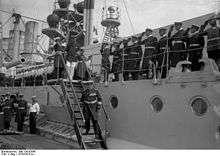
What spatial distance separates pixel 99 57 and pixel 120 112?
8.54 ft

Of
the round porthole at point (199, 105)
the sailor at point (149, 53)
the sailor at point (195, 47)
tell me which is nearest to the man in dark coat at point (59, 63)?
the sailor at point (149, 53)

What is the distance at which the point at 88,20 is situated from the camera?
9688mm

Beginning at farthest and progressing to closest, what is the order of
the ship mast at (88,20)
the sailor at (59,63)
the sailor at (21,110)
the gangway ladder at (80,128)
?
the ship mast at (88,20) < the sailor at (21,110) < the sailor at (59,63) < the gangway ladder at (80,128)

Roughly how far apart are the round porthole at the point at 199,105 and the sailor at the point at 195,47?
517 millimetres

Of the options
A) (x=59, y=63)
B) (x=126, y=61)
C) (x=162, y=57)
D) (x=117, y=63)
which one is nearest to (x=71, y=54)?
(x=59, y=63)

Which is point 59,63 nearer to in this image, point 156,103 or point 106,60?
point 106,60

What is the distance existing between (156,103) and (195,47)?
3.12ft

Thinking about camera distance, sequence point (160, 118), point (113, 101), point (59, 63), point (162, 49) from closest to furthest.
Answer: point (160, 118) → point (162, 49) → point (113, 101) → point (59, 63)

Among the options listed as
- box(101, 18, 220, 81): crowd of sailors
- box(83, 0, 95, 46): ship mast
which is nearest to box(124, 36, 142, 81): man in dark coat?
box(101, 18, 220, 81): crowd of sailors

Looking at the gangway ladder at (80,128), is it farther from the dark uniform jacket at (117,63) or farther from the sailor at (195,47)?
the sailor at (195,47)

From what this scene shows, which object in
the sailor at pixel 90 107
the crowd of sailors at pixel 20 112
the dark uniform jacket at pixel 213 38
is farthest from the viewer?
the crowd of sailors at pixel 20 112

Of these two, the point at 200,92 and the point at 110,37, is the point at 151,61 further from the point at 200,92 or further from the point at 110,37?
the point at 110,37

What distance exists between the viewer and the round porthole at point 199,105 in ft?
13.3

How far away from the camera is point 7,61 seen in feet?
34.8
